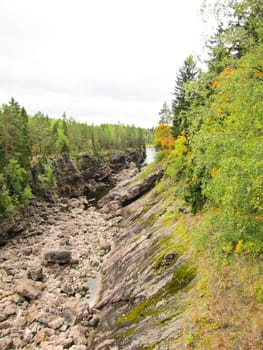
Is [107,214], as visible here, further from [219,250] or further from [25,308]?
[219,250]

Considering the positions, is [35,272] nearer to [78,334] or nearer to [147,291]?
[78,334]

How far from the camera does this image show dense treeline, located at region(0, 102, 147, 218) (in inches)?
1439

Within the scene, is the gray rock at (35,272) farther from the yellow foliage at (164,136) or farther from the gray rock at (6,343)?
the yellow foliage at (164,136)

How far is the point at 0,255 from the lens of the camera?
28.5 meters

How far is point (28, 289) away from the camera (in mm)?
21016

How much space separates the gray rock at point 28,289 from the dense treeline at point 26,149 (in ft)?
41.0

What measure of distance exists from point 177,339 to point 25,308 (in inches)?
550

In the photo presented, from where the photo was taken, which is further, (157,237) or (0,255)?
(0,255)

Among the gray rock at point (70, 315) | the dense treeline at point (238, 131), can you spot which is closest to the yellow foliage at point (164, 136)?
the gray rock at point (70, 315)

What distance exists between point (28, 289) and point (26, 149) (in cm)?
2800

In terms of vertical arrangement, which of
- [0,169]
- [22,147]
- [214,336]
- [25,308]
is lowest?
[25,308]

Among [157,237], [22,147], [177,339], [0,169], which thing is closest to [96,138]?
[22,147]

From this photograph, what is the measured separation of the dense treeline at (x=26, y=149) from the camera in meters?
36.6

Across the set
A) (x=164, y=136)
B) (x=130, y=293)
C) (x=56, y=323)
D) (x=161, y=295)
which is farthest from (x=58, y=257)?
(x=164, y=136)
